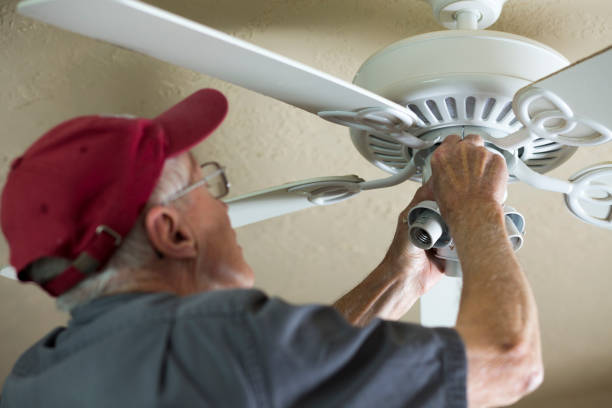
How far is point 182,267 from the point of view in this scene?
848 millimetres

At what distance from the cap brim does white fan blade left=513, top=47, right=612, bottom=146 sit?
15.2 inches

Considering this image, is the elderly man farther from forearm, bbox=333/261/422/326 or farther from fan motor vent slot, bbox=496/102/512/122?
forearm, bbox=333/261/422/326

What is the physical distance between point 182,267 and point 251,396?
0.22 metres

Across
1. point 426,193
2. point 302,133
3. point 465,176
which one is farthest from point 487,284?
point 302,133

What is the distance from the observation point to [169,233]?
837 mm

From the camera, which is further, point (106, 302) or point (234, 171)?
point (234, 171)

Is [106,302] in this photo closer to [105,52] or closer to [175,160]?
[175,160]

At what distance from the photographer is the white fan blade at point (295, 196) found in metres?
1.26

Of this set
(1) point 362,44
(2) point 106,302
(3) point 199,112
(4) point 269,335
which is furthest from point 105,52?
(4) point 269,335

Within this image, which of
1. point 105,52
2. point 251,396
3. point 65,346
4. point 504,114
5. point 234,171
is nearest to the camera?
point 251,396

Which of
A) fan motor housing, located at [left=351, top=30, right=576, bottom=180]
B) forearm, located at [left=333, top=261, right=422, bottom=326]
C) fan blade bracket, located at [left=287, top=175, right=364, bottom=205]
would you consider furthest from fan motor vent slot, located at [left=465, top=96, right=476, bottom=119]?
forearm, located at [left=333, top=261, right=422, bottom=326]

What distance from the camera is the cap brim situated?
2.73 feet

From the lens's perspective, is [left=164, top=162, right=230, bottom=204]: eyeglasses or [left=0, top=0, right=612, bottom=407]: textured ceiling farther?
[left=0, top=0, right=612, bottom=407]: textured ceiling

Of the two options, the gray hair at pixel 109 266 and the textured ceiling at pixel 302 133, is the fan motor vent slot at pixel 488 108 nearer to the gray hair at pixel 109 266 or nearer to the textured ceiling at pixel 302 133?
the textured ceiling at pixel 302 133
